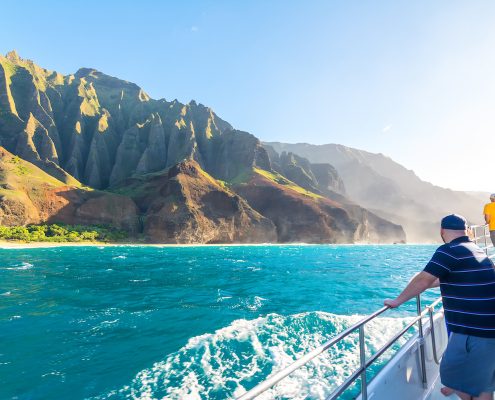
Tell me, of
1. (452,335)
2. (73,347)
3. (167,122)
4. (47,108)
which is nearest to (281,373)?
(452,335)

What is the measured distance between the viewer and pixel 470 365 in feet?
9.48

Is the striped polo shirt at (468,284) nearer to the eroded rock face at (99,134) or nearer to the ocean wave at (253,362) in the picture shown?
the ocean wave at (253,362)

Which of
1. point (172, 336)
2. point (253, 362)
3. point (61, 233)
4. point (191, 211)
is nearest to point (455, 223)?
point (253, 362)

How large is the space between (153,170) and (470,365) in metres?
126

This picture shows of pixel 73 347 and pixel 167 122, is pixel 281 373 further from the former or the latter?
pixel 167 122

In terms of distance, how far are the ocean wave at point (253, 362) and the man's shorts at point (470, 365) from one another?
479 centimetres

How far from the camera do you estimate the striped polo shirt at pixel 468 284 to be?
283cm

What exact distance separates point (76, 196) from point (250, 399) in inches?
3617

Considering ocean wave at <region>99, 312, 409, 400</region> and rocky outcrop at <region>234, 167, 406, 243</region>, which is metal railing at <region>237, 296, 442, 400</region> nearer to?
ocean wave at <region>99, 312, 409, 400</region>

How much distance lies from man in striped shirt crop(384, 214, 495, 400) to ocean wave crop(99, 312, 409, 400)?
4.85 m

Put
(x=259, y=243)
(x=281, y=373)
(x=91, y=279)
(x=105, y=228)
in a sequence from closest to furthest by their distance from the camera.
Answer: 1. (x=281, y=373)
2. (x=91, y=279)
3. (x=105, y=228)
4. (x=259, y=243)

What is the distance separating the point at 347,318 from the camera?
12.2 meters

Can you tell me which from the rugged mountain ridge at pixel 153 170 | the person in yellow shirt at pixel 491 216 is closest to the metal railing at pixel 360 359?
the person in yellow shirt at pixel 491 216

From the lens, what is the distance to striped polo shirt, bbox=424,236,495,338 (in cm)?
283
